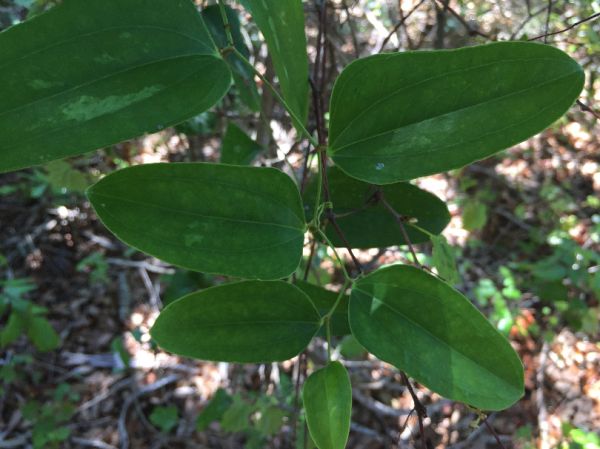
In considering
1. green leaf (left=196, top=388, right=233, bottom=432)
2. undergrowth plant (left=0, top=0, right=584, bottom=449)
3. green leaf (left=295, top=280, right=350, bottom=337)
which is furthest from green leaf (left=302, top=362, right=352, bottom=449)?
green leaf (left=196, top=388, right=233, bottom=432)

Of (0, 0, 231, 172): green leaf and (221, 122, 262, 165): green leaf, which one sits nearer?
(0, 0, 231, 172): green leaf

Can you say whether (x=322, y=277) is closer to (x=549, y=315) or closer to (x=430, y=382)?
(x=430, y=382)

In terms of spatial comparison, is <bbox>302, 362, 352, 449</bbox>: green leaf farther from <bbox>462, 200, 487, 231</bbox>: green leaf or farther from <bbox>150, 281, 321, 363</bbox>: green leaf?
<bbox>462, 200, 487, 231</bbox>: green leaf

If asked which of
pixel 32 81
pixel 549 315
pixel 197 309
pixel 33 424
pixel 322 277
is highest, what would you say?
pixel 32 81

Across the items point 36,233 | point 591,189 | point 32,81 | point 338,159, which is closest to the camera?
point 32,81

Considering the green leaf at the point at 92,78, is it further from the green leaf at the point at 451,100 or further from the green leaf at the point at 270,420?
the green leaf at the point at 270,420

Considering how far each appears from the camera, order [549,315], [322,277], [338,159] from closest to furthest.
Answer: [338,159] < [322,277] < [549,315]

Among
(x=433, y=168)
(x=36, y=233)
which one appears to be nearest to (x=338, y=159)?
(x=433, y=168)
